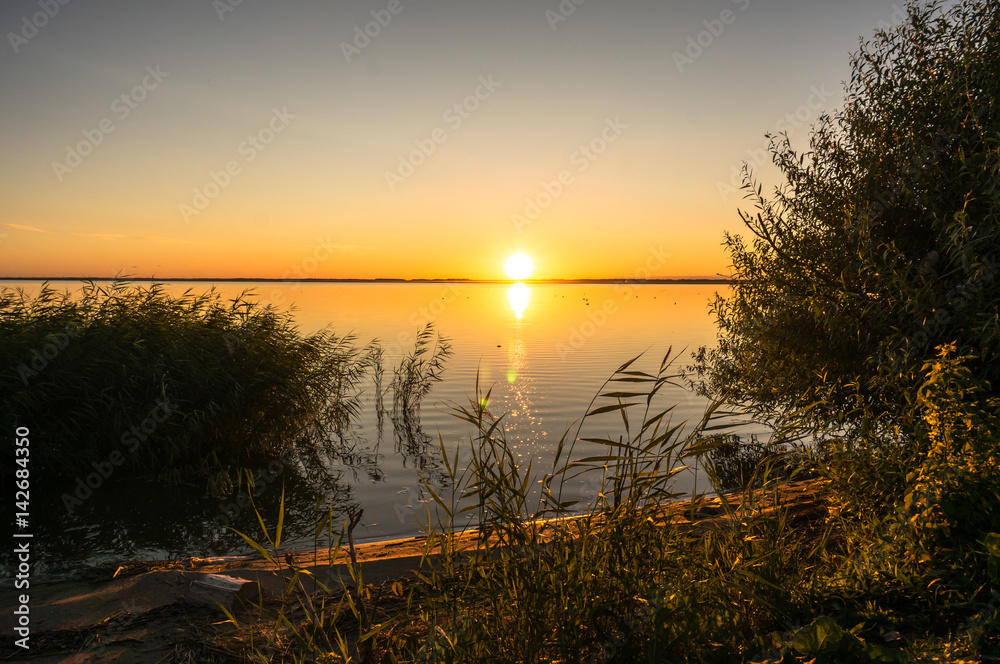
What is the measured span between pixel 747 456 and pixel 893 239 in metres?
7.10

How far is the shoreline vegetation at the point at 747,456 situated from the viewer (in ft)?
12.3

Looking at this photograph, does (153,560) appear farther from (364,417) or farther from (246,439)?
(364,417)

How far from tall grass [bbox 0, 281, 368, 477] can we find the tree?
30.9 feet

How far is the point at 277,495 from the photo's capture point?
35.1 ft

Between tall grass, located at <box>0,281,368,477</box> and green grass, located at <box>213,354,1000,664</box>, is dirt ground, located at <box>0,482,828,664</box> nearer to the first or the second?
green grass, located at <box>213,354,1000,664</box>

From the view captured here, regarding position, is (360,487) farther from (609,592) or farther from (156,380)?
(609,592)

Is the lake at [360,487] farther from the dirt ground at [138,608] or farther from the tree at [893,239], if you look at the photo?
the tree at [893,239]

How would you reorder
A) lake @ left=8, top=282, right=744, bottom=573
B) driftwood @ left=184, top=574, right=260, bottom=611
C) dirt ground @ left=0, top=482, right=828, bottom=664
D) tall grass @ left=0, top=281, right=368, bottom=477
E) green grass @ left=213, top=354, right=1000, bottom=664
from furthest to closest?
1. tall grass @ left=0, top=281, right=368, bottom=477
2. lake @ left=8, top=282, right=744, bottom=573
3. driftwood @ left=184, top=574, right=260, bottom=611
4. dirt ground @ left=0, top=482, right=828, bottom=664
5. green grass @ left=213, top=354, right=1000, bottom=664

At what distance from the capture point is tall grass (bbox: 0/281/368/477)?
1007 cm

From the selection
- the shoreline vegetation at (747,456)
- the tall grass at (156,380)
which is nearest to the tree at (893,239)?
the shoreline vegetation at (747,456)

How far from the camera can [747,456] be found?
544 inches

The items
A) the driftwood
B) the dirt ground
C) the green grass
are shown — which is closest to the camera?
the green grass

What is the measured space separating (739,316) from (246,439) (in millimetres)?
10684

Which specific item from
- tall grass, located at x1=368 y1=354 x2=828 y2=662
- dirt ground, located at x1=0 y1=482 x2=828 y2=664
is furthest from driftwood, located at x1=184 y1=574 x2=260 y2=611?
tall grass, located at x1=368 y1=354 x2=828 y2=662
